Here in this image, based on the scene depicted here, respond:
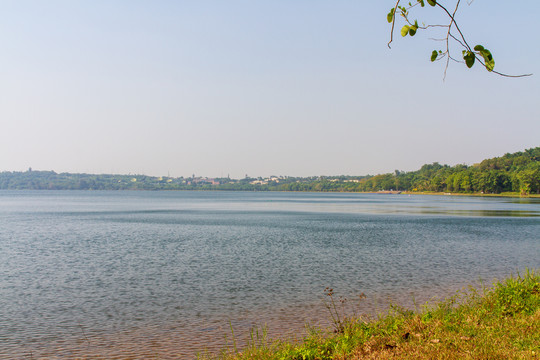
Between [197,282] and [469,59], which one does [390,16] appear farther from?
[197,282]

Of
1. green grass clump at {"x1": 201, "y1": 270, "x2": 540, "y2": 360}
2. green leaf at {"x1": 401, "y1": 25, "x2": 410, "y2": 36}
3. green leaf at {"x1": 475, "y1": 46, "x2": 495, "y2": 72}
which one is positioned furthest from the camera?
green grass clump at {"x1": 201, "y1": 270, "x2": 540, "y2": 360}

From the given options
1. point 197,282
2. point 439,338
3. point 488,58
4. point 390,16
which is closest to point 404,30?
point 390,16

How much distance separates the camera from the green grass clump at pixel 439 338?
8711 mm

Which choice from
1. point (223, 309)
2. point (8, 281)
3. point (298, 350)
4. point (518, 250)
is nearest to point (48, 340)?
point (223, 309)

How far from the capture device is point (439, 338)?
32.3 feet

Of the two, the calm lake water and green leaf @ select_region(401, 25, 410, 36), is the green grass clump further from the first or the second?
green leaf @ select_region(401, 25, 410, 36)

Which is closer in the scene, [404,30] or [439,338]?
[404,30]

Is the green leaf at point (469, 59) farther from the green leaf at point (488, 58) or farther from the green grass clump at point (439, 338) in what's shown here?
the green grass clump at point (439, 338)

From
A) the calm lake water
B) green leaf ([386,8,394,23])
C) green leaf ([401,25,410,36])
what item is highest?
green leaf ([386,8,394,23])

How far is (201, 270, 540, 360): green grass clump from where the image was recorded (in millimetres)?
8711

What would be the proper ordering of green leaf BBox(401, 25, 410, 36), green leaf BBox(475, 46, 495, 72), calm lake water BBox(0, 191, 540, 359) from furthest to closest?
calm lake water BBox(0, 191, 540, 359) < green leaf BBox(401, 25, 410, 36) < green leaf BBox(475, 46, 495, 72)

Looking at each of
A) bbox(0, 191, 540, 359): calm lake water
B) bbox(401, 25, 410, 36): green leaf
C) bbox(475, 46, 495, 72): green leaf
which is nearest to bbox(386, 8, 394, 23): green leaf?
bbox(401, 25, 410, 36): green leaf

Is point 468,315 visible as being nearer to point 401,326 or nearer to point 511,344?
point 401,326

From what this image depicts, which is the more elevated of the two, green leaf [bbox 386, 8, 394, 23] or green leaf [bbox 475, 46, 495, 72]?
green leaf [bbox 386, 8, 394, 23]
